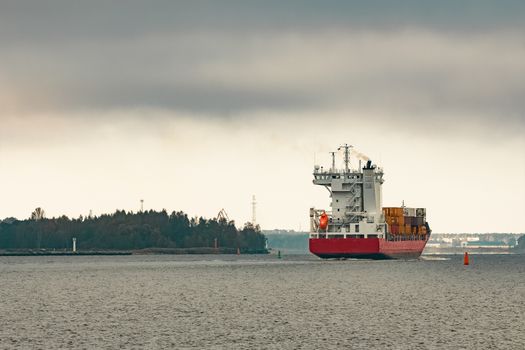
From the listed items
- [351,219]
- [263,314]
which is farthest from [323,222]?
[263,314]

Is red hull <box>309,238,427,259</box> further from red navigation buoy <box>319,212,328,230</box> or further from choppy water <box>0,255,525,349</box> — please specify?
choppy water <box>0,255,525,349</box>

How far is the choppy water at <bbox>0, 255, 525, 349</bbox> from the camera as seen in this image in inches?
2338

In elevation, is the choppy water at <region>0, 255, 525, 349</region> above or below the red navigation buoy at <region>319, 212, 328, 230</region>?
below

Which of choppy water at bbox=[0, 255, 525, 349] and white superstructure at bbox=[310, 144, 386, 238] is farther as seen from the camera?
white superstructure at bbox=[310, 144, 386, 238]

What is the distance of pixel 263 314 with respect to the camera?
254 feet

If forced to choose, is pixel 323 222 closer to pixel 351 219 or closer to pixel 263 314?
pixel 351 219

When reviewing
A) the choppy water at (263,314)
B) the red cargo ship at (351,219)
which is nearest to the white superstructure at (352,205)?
the red cargo ship at (351,219)

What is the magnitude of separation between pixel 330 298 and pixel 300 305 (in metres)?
9.38

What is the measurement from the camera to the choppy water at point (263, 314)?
59.4m

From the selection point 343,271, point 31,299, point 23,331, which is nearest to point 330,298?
point 31,299

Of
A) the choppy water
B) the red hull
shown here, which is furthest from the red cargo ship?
the choppy water

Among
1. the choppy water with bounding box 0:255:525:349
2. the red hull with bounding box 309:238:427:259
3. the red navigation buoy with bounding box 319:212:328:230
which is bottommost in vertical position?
the choppy water with bounding box 0:255:525:349

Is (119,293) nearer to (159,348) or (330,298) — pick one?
(330,298)

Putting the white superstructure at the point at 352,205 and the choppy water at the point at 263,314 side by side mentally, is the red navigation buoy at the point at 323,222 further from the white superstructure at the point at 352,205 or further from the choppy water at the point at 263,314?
the choppy water at the point at 263,314
